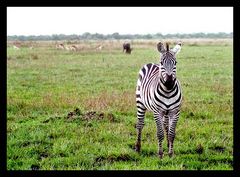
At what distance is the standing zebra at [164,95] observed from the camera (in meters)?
7.24

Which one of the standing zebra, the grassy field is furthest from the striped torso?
the grassy field

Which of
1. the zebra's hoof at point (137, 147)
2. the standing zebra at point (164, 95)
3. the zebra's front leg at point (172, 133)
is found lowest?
the zebra's hoof at point (137, 147)

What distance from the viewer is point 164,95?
762 cm

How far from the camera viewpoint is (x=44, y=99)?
44.2 ft

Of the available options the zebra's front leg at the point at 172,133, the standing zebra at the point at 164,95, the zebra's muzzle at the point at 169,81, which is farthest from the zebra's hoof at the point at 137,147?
the zebra's muzzle at the point at 169,81

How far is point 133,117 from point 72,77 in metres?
8.89

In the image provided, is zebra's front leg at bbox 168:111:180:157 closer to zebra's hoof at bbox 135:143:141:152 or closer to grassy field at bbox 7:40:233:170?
grassy field at bbox 7:40:233:170

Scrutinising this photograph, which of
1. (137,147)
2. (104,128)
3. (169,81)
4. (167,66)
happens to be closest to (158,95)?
(169,81)

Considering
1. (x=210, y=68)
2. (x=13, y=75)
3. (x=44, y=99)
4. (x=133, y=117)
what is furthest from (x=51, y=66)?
(x=133, y=117)

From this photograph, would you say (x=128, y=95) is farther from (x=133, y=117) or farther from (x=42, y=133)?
(x=42, y=133)

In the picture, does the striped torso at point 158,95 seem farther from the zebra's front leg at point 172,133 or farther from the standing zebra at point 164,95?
the zebra's front leg at point 172,133

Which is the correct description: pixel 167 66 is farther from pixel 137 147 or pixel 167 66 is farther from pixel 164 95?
pixel 137 147

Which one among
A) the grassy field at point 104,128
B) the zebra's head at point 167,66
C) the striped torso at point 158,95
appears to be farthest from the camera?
the striped torso at point 158,95
